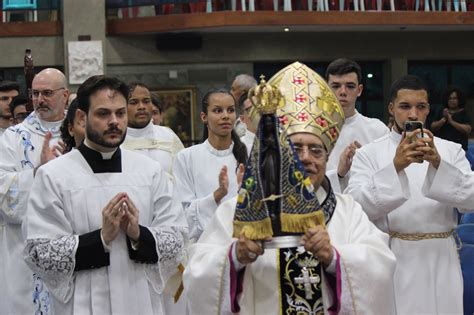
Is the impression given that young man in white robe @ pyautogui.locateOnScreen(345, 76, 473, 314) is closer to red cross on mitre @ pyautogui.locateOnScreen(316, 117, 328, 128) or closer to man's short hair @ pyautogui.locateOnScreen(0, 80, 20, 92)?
red cross on mitre @ pyautogui.locateOnScreen(316, 117, 328, 128)

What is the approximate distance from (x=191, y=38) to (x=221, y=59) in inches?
26.0

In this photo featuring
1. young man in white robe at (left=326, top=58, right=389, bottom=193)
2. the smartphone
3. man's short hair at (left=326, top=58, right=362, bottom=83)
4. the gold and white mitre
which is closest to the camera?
the gold and white mitre

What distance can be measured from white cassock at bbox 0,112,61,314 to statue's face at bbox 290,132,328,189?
2950 mm

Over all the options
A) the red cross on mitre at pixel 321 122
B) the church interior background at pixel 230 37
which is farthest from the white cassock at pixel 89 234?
the church interior background at pixel 230 37

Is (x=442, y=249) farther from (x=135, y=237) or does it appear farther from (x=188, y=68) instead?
(x=188, y=68)

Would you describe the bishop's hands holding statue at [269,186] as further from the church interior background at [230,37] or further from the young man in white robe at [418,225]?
the church interior background at [230,37]

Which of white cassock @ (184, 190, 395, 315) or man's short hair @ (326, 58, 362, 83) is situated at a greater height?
man's short hair @ (326, 58, 362, 83)

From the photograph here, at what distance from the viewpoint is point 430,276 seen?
6824mm

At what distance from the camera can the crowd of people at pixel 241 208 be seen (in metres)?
4.35

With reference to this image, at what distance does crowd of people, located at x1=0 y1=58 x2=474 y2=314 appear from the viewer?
4.35m

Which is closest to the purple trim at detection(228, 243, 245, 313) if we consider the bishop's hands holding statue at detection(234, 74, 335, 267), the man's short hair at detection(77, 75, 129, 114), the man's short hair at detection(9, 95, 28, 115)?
the bishop's hands holding statue at detection(234, 74, 335, 267)

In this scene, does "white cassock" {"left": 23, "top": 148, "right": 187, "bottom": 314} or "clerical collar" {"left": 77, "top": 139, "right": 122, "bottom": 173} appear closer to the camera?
"white cassock" {"left": 23, "top": 148, "right": 187, "bottom": 314}

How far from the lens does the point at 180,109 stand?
19.4 meters

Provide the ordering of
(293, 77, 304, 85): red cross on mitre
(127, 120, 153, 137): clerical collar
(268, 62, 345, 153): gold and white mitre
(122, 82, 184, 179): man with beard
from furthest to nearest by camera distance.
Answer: (127, 120, 153, 137): clerical collar < (122, 82, 184, 179): man with beard < (293, 77, 304, 85): red cross on mitre < (268, 62, 345, 153): gold and white mitre
